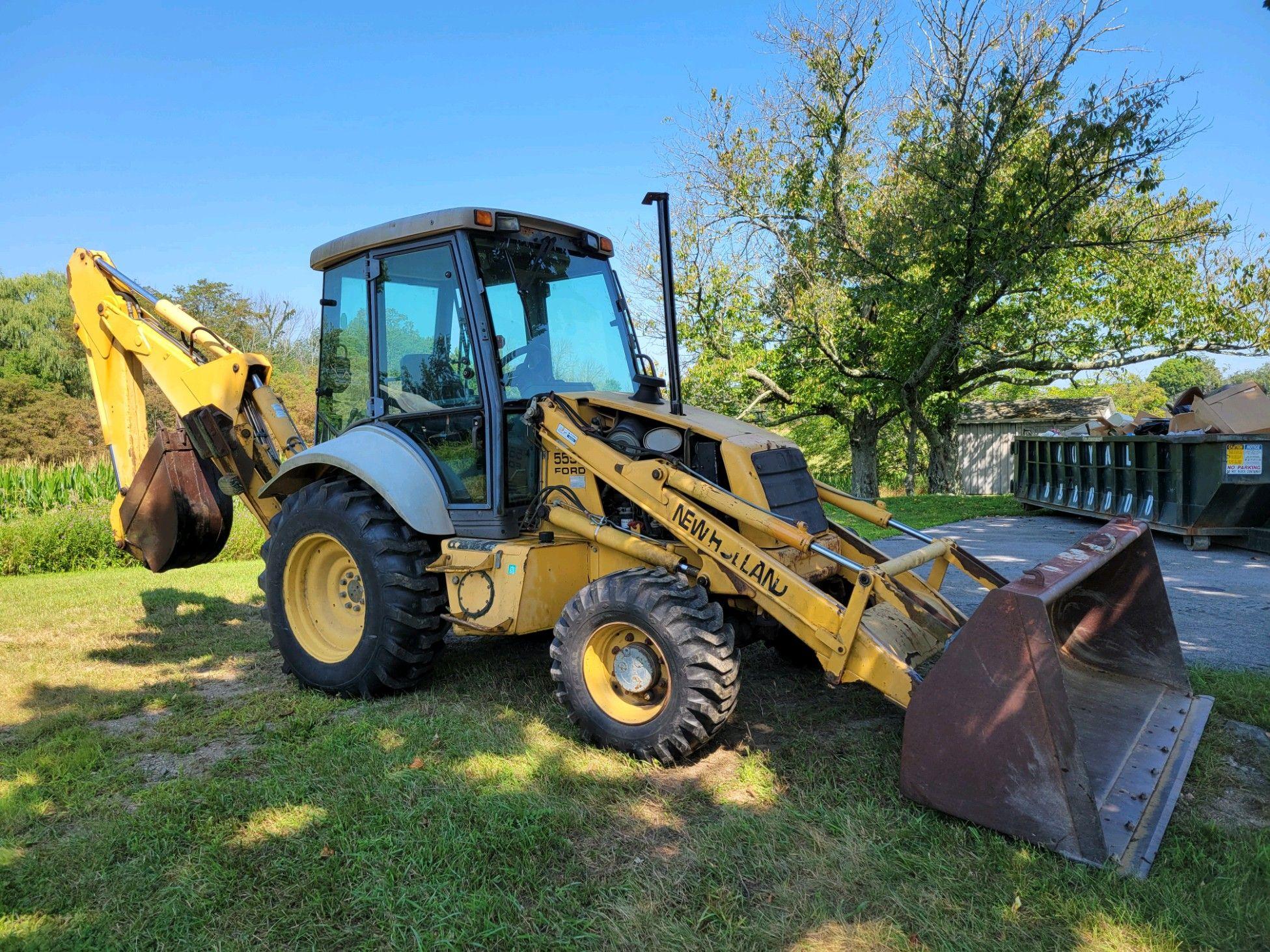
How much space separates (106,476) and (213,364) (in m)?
10.5

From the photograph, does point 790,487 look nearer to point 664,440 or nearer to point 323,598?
point 664,440

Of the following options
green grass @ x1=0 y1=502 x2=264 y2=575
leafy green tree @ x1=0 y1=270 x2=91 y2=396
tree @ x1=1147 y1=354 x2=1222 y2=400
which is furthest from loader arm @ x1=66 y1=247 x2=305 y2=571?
tree @ x1=1147 y1=354 x2=1222 y2=400

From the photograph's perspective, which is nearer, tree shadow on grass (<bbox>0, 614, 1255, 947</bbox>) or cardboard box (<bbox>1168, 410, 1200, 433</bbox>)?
tree shadow on grass (<bbox>0, 614, 1255, 947</bbox>)

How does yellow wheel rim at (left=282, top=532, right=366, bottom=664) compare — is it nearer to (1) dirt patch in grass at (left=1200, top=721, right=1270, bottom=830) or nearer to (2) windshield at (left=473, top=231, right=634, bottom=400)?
(2) windshield at (left=473, top=231, right=634, bottom=400)

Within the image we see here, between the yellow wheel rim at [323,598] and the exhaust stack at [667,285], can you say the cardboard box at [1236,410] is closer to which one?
the exhaust stack at [667,285]

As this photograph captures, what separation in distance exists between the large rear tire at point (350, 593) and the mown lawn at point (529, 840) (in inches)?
9.2

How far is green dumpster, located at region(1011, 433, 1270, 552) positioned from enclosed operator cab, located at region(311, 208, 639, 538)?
7.85 meters

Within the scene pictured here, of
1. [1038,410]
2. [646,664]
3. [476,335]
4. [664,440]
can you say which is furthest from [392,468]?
[1038,410]

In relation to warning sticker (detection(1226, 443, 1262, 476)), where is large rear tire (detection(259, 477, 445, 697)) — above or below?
below

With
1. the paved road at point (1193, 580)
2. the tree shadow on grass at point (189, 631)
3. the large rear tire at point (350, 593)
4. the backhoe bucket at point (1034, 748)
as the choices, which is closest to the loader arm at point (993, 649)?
the backhoe bucket at point (1034, 748)

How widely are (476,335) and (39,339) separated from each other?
34.8 meters

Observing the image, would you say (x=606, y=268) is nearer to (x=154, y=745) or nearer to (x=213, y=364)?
(x=213, y=364)

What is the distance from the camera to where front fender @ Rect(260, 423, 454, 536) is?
4.76 meters

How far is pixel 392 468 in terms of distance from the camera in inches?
193
